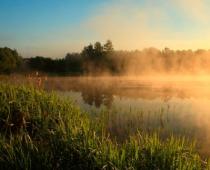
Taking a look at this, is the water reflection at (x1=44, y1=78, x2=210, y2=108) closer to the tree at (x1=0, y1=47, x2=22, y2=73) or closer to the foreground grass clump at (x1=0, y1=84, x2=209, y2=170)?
the foreground grass clump at (x1=0, y1=84, x2=209, y2=170)

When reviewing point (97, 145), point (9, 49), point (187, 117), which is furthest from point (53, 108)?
point (9, 49)

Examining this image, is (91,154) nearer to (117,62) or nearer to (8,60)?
(8,60)

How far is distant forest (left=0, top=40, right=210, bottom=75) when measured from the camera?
61.8 meters

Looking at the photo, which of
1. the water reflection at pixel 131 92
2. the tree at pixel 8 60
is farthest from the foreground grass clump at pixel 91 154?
the tree at pixel 8 60

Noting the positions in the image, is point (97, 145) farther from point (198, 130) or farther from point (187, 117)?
point (187, 117)

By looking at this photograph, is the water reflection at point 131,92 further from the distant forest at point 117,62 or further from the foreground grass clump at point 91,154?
the distant forest at point 117,62

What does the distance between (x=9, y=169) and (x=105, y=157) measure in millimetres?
1483

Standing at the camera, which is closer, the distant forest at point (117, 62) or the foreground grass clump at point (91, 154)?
the foreground grass clump at point (91, 154)

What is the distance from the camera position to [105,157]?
20.0 ft

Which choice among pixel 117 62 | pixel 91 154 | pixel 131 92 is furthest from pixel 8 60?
pixel 91 154

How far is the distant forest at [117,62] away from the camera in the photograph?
61.8 metres

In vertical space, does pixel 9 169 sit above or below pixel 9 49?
below

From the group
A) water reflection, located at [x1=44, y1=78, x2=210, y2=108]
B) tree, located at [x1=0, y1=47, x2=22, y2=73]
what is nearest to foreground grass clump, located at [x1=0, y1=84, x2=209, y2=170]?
water reflection, located at [x1=44, y1=78, x2=210, y2=108]

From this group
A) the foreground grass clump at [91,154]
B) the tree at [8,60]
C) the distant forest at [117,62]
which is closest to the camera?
the foreground grass clump at [91,154]
